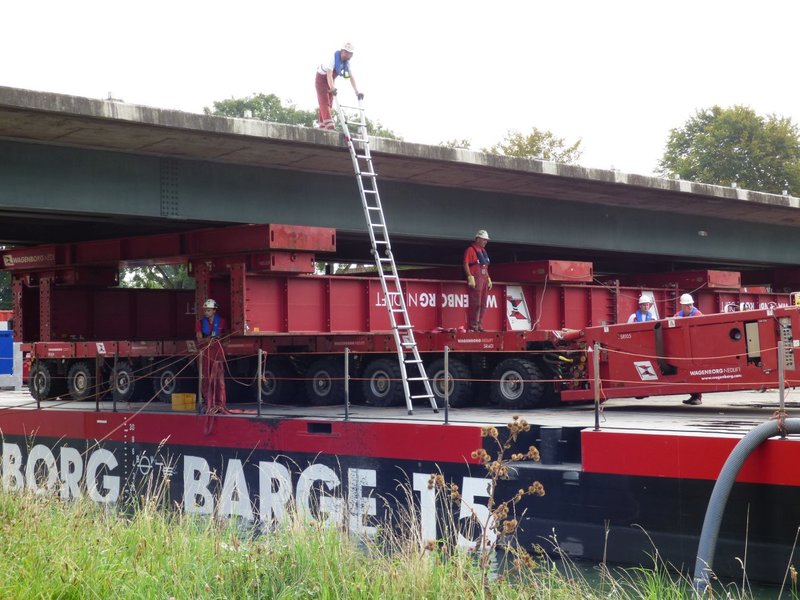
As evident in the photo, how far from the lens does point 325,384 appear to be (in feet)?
74.8

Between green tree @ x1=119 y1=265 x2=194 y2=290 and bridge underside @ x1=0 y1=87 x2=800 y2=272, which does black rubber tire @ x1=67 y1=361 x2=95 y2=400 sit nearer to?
bridge underside @ x1=0 y1=87 x2=800 y2=272

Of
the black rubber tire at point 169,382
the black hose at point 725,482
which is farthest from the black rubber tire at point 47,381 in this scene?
the black hose at point 725,482

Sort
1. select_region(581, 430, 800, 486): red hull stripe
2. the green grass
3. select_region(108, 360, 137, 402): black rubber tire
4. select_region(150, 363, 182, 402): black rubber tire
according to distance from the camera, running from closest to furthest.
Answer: the green grass
select_region(581, 430, 800, 486): red hull stripe
select_region(150, 363, 182, 402): black rubber tire
select_region(108, 360, 137, 402): black rubber tire

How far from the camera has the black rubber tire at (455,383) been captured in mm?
21484

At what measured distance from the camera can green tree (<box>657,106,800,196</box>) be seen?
73875 millimetres

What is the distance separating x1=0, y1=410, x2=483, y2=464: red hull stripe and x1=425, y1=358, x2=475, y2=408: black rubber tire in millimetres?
3609

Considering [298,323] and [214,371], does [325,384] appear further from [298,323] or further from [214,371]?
[214,371]

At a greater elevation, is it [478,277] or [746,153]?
[746,153]

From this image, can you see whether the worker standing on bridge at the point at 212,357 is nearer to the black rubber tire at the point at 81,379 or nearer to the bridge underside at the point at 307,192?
the bridge underside at the point at 307,192

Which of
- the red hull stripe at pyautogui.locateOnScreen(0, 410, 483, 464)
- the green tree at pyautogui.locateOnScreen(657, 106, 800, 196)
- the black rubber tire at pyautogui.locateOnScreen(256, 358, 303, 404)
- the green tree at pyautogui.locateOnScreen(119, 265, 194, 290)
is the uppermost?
the green tree at pyautogui.locateOnScreen(657, 106, 800, 196)

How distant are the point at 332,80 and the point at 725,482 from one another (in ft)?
36.3

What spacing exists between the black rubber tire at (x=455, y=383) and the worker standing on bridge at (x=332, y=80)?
5.40 meters

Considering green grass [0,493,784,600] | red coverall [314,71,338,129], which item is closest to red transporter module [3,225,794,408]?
red coverall [314,71,338,129]

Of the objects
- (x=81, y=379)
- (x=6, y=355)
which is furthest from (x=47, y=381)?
(x=6, y=355)
